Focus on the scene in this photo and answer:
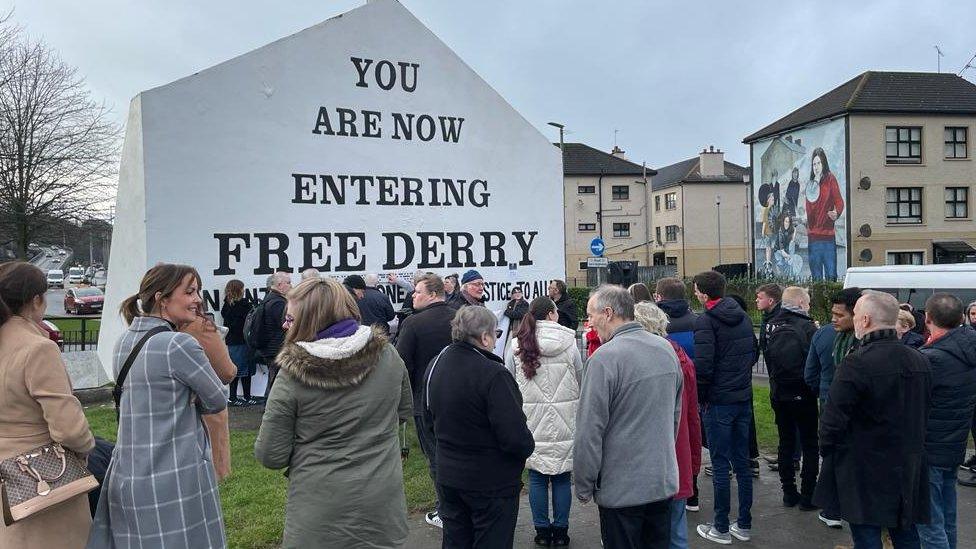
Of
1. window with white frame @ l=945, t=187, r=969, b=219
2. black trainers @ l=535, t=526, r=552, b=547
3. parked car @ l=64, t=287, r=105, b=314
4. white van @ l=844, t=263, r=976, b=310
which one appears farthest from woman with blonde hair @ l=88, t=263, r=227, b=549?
window with white frame @ l=945, t=187, r=969, b=219

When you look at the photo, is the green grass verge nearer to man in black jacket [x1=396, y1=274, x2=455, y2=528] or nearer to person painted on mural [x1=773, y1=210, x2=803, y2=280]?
man in black jacket [x1=396, y1=274, x2=455, y2=528]

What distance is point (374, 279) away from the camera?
30.3ft

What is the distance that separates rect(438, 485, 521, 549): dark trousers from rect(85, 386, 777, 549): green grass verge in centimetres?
180

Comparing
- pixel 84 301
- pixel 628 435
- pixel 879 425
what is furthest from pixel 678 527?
pixel 84 301

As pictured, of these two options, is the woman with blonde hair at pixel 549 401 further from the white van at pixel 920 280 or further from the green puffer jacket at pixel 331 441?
the white van at pixel 920 280

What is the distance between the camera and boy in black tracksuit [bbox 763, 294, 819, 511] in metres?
5.85

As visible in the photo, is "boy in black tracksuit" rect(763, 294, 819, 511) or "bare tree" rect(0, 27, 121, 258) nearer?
"boy in black tracksuit" rect(763, 294, 819, 511)

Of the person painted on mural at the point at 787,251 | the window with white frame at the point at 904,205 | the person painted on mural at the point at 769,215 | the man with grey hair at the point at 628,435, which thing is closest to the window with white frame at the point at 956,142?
the window with white frame at the point at 904,205

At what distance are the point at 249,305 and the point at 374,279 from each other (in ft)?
5.17

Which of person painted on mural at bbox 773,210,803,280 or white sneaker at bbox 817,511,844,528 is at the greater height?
person painted on mural at bbox 773,210,803,280

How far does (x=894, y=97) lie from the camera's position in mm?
35969

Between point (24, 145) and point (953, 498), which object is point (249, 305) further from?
point (24, 145)

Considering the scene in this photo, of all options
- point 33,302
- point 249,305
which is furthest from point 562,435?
point 249,305

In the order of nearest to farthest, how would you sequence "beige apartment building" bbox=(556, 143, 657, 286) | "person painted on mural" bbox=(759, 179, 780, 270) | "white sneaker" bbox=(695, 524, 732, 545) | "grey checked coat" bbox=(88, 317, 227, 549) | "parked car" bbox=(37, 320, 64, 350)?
"grey checked coat" bbox=(88, 317, 227, 549) → "parked car" bbox=(37, 320, 64, 350) → "white sneaker" bbox=(695, 524, 732, 545) → "person painted on mural" bbox=(759, 179, 780, 270) → "beige apartment building" bbox=(556, 143, 657, 286)
